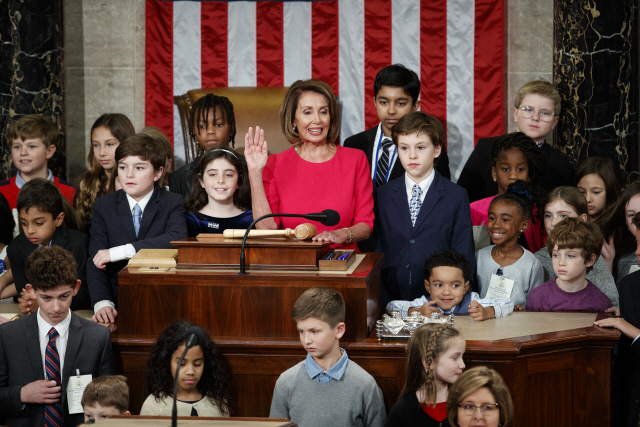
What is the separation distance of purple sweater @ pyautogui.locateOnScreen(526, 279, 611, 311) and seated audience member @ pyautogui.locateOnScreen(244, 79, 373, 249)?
3.56ft

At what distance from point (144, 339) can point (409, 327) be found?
1.32 metres

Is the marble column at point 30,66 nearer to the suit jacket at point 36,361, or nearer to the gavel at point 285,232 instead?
the suit jacket at point 36,361

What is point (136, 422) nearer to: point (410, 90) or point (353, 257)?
point (353, 257)

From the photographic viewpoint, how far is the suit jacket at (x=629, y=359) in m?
4.11

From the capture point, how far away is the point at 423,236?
4605 millimetres

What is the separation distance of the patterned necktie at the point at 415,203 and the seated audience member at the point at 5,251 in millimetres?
2540

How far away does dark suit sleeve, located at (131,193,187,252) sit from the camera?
4348mm

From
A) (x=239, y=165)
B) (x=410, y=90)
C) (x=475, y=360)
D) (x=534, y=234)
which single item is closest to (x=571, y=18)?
(x=410, y=90)

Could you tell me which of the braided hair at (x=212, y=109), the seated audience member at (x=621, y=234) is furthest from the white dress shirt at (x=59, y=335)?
the seated audience member at (x=621, y=234)

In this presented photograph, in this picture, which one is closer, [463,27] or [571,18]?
[571,18]

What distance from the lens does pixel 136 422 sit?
2.71 m

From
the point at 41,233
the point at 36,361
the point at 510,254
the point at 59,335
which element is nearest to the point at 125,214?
the point at 41,233

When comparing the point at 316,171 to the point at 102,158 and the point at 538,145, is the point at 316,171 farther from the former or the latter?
the point at 538,145

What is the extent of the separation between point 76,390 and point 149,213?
1.19 meters
